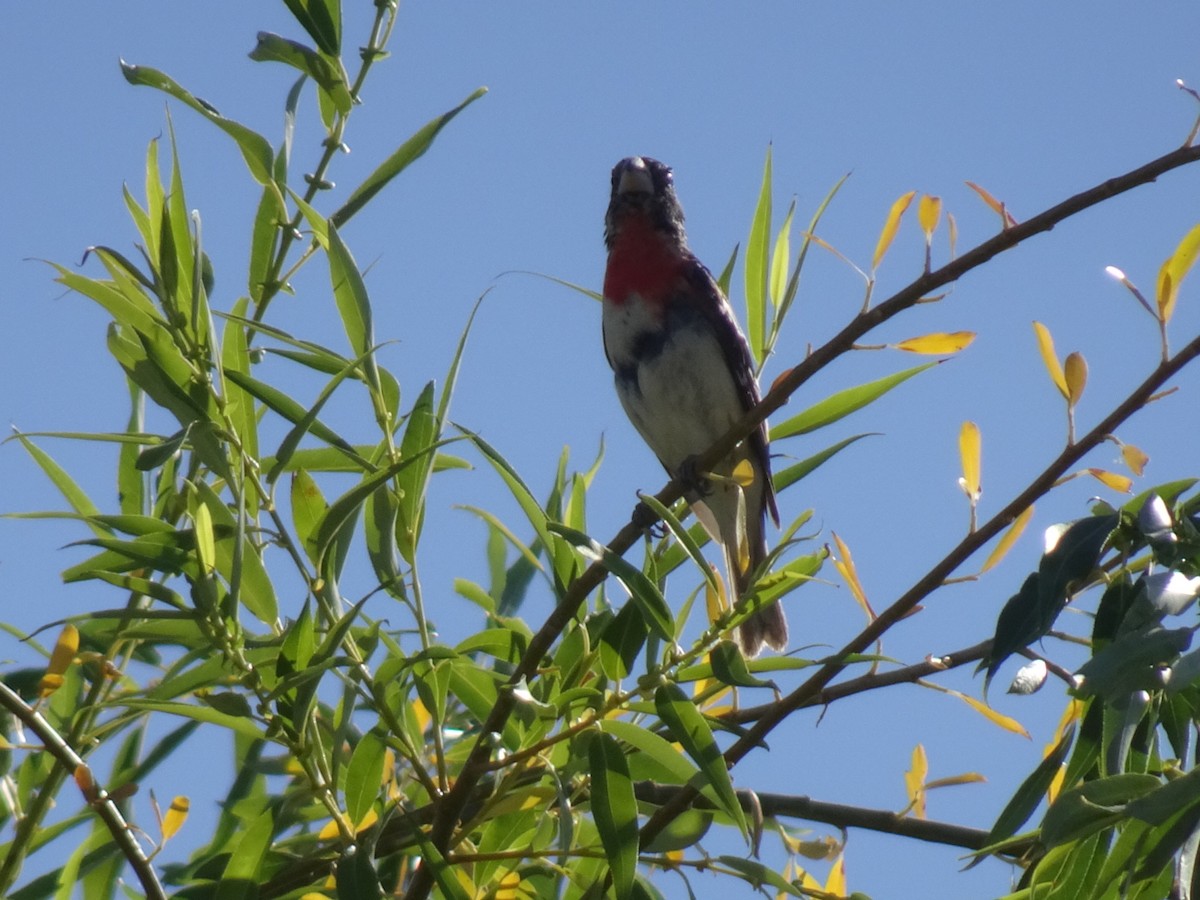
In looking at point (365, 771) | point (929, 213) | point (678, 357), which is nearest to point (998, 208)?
point (929, 213)

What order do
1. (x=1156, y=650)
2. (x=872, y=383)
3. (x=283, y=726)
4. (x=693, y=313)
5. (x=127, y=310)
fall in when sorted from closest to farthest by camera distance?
(x=1156, y=650) < (x=283, y=726) < (x=127, y=310) < (x=872, y=383) < (x=693, y=313)

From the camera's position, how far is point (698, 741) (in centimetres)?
169

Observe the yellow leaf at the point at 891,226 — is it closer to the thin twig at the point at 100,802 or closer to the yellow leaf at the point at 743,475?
the yellow leaf at the point at 743,475

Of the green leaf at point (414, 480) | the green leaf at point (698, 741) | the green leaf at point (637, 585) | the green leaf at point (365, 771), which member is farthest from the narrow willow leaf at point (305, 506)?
the green leaf at point (698, 741)

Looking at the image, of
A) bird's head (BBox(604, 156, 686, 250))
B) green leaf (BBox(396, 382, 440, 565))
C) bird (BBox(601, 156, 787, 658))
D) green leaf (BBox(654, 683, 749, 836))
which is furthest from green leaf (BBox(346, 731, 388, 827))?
bird's head (BBox(604, 156, 686, 250))

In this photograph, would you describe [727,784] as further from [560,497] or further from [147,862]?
[560,497]

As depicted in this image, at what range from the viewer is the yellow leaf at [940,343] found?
202cm

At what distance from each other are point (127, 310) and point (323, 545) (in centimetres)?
41

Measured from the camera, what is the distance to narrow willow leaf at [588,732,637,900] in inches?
65.5

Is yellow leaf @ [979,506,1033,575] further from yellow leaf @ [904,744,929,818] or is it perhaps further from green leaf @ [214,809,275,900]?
green leaf @ [214,809,275,900]

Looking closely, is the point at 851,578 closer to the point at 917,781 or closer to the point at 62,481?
the point at 917,781

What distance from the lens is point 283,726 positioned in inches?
66.2

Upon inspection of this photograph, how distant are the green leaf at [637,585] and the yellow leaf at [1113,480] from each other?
522 millimetres

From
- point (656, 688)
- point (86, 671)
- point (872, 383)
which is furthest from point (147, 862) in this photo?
point (872, 383)
